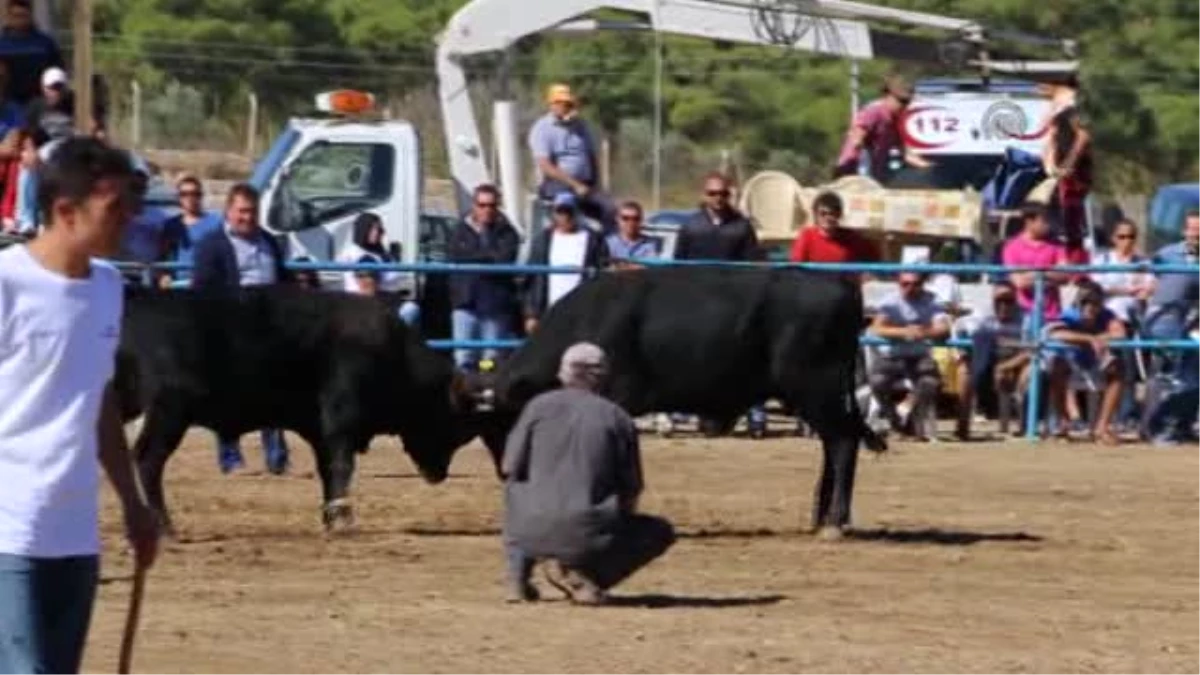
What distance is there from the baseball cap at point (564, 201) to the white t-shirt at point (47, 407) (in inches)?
613

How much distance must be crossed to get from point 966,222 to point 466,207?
3.91 m

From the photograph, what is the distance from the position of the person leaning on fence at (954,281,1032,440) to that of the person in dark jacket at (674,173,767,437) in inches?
53.4

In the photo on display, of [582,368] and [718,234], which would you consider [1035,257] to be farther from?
[582,368]

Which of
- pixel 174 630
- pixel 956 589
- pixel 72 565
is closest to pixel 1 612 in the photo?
pixel 72 565

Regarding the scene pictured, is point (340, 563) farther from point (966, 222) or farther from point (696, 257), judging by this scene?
point (966, 222)

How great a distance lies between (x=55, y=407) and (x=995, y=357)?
1621cm

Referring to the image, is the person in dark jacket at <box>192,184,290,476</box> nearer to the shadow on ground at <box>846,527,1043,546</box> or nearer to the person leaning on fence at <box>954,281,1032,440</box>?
the shadow on ground at <box>846,527,1043,546</box>

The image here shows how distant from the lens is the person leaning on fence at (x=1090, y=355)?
2303cm

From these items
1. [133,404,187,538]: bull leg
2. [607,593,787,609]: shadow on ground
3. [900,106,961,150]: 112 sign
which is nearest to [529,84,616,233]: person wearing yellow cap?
[900,106,961,150]: 112 sign

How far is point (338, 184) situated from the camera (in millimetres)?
26156

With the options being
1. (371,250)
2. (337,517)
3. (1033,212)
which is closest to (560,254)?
(371,250)

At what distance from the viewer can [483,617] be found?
13211 mm

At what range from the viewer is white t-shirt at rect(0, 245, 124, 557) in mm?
7707

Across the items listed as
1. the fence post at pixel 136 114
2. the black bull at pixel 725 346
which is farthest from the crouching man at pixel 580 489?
the fence post at pixel 136 114
